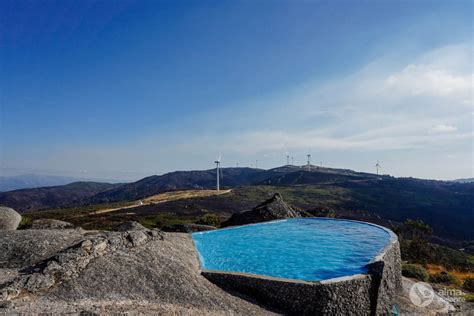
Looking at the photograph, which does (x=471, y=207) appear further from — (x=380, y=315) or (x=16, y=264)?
(x=16, y=264)

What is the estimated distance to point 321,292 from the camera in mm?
12328

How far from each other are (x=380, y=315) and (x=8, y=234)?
16.4 m

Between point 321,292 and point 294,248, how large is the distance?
900 centimetres

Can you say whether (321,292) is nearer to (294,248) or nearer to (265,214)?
(294,248)

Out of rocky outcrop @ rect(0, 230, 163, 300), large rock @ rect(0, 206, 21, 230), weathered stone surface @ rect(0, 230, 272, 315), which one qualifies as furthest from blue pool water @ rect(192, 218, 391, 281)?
large rock @ rect(0, 206, 21, 230)

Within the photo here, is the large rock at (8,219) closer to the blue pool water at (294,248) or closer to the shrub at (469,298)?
the blue pool water at (294,248)

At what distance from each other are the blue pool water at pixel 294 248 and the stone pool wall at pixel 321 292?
93cm

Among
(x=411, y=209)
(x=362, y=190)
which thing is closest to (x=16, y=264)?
(x=411, y=209)

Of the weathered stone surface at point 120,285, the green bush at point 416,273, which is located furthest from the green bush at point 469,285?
the weathered stone surface at point 120,285

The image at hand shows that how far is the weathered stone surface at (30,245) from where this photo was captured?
13.5 meters

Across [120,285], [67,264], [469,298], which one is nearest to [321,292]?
[120,285]

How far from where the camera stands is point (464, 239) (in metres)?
87.1

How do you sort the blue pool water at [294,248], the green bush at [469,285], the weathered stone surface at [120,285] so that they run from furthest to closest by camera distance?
the green bush at [469,285] < the blue pool water at [294,248] < the weathered stone surface at [120,285]

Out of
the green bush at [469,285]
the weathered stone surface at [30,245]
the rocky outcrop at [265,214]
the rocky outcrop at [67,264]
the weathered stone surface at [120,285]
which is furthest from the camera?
the rocky outcrop at [265,214]
